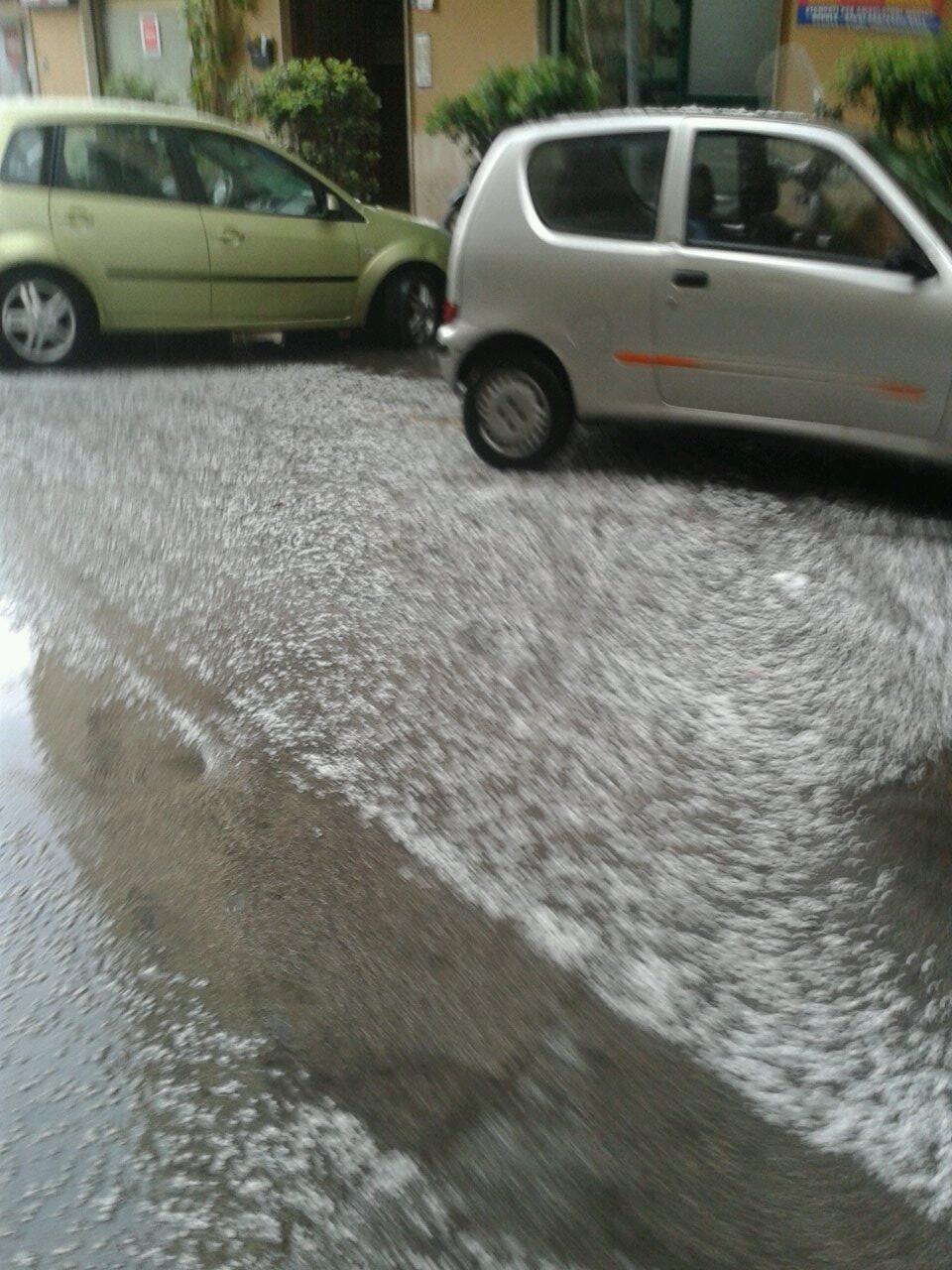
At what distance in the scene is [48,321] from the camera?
1073 cm

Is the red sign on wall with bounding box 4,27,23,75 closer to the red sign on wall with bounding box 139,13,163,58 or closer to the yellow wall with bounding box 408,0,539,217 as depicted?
the red sign on wall with bounding box 139,13,163,58

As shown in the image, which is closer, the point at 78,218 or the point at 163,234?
the point at 78,218

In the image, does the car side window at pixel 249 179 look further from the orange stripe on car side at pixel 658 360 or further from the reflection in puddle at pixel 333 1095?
the reflection in puddle at pixel 333 1095

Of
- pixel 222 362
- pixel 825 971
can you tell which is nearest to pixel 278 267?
pixel 222 362

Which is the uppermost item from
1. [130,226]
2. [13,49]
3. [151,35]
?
[151,35]

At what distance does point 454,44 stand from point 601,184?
31.8ft

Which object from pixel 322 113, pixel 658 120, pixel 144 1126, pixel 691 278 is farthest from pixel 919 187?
pixel 322 113

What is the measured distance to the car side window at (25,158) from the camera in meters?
10.5

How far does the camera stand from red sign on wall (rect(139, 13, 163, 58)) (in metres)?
21.3

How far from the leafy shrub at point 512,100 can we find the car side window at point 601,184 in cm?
579

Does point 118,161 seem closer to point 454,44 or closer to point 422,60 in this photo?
point 454,44

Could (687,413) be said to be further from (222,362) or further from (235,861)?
(222,362)

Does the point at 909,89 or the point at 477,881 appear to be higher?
the point at 909,89

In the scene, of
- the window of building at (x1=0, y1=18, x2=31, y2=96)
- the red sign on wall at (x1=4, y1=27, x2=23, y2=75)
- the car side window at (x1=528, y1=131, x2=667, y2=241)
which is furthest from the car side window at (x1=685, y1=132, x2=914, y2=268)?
the red sign on wall at (x1=4, y1=27, x2=23, y2=75)
